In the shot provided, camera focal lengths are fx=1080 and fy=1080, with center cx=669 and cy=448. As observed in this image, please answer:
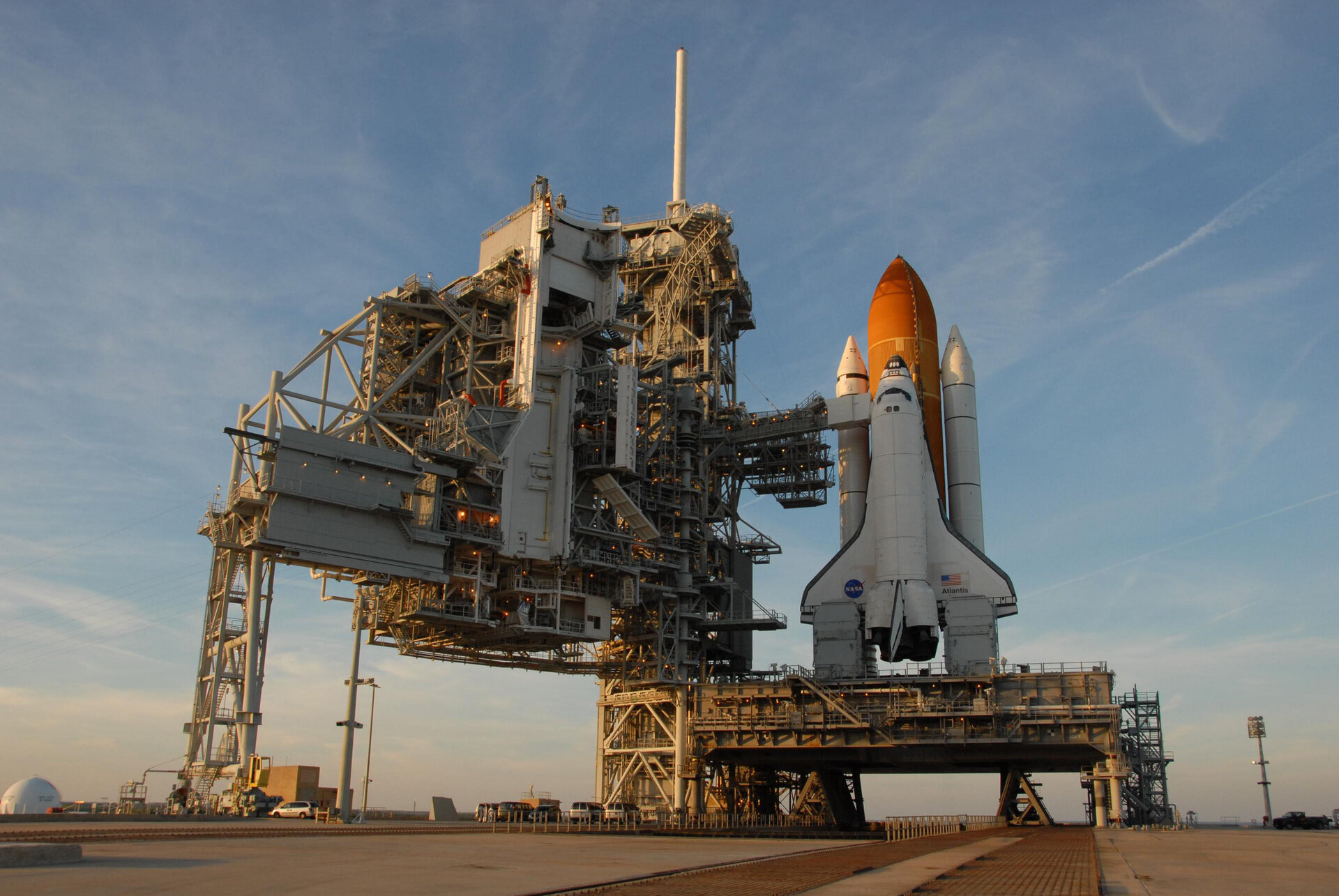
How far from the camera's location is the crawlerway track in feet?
52.9

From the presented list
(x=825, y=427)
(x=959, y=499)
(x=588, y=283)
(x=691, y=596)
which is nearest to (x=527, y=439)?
(x=588, y=283)

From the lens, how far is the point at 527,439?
48562mm

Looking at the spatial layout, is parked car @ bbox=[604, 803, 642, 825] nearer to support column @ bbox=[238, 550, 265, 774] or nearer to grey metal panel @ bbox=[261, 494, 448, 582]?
grey metal panel @ bbox=[261, 494, 448, 582]

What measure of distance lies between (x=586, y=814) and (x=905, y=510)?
68.2 feet

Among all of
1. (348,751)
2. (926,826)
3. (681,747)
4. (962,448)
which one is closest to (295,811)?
(348,751)

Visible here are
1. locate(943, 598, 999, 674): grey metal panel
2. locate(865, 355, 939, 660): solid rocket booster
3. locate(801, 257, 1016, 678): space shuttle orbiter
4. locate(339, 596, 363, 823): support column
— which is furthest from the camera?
locate(801, 257, 1016, 678): space shuttle orbiter

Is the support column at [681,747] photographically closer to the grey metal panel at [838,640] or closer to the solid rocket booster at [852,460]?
the grey metal panel at [838,640]

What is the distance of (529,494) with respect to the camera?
48188 mm

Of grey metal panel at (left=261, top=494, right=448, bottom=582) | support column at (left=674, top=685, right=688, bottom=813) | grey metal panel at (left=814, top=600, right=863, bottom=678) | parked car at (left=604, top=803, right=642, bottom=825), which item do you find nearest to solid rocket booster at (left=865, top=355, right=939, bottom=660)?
grey metal panel at (left=814, top=600, right=863, bottom=678)

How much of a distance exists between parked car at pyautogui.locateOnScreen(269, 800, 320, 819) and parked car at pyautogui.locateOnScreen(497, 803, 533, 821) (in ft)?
25.6

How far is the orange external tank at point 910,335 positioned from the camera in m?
58.8

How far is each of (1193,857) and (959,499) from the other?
108 feet

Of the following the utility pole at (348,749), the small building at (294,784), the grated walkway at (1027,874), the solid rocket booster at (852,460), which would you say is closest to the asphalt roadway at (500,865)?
the grated walkway at (1027,874)

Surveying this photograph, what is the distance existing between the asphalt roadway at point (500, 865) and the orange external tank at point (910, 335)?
3024cm
